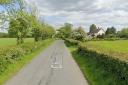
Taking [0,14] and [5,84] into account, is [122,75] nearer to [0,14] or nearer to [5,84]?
[5,84]

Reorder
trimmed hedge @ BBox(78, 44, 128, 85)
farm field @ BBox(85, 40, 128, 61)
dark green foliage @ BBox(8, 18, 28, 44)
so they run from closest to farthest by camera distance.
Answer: trimmed hedge @ BBox(78, 44, 128, 85) < farm field @ BBox(85, 40, 128, 61) < dark green foliage @ BBox(8, 18, 28, 44)

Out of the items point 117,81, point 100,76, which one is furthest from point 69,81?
point 117,81

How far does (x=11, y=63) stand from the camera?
844 inches

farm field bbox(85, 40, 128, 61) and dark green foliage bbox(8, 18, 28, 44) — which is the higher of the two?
dark green foliage bbox(8, 18, 28, 44)

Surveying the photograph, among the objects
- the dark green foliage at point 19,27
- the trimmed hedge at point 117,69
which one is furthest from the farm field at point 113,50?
the dark green foliage at point 19,27

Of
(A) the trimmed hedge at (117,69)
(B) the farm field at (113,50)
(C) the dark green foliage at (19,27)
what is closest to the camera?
(A) the trimmed hedge at (117,69)

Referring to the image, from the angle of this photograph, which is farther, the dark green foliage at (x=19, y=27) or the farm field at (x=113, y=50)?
the dark green foliage at (x=19, y=27)

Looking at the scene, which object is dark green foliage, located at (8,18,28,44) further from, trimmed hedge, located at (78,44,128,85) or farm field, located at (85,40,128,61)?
trimmed hedge, located at (78,44,128,85)

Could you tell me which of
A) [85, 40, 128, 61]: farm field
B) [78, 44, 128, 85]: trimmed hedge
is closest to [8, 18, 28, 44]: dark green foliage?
[85, 40, 128, 61]: farm field

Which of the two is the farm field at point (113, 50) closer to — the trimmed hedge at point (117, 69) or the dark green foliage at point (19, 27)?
the trimmed hedge at point (117, 69)

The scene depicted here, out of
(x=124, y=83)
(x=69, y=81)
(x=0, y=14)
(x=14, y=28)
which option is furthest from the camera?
(x=14, y=28)

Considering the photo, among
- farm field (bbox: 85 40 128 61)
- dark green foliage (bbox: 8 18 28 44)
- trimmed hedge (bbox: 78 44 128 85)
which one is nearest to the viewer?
trimmed hedge (bbox: 78 44 128 85)

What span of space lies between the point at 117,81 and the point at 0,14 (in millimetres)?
22981

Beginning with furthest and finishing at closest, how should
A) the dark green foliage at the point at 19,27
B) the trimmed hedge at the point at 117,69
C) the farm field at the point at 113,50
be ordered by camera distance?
the dark green foliage at the point at 19,27
the farm field at the point at 113,50
the trimmed hedge at the point at 117,69
